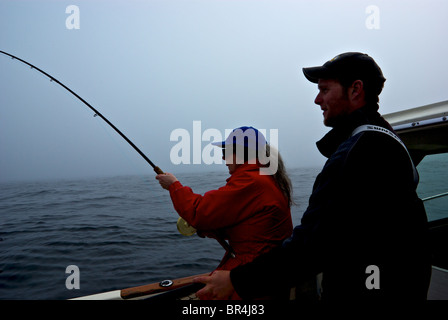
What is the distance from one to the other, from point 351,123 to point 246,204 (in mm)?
935

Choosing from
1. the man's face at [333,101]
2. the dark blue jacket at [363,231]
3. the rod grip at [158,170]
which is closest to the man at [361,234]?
the dark blue jacket at [363,231]

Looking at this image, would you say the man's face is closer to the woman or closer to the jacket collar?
the jacket collar

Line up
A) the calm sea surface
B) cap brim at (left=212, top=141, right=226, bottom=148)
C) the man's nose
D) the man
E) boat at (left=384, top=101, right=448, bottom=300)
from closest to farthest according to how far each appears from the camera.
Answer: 1. the man
2. the man's nose
3. boat at (left=384, top=101, right=448, bottom=300)
4. cap brim at (left=212, top=141, right=226, bottom=148)
5. the calm sea surface

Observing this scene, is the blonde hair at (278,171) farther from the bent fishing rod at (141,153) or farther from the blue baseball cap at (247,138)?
the bent fishing rod at (141,153)

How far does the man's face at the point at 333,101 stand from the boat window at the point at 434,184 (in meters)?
2.42

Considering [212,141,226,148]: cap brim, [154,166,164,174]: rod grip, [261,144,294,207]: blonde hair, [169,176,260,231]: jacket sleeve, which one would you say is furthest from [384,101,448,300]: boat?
[154,166,164,174]: rod grip

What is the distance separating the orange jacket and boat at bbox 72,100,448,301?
25.3 inches

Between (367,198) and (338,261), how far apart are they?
23 cm

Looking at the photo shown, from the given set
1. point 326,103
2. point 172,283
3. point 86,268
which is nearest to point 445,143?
point 326,103

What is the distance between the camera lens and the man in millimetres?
871

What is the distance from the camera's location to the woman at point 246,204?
69.9 inches

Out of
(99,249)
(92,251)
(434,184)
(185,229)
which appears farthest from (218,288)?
(99,249)

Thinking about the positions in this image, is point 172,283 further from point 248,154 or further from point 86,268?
point 86,268
